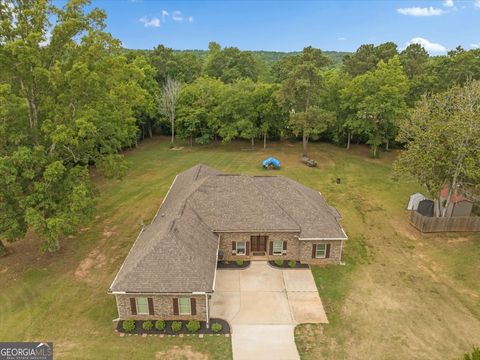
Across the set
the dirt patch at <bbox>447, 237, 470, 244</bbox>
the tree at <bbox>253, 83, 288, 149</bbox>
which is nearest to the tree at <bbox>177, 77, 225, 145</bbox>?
the tree at <bbox>253, 83, 288, 149</bbox>

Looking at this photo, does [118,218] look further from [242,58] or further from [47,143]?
[242,58]

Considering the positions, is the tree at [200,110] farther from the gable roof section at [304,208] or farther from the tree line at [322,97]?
the gable roof section at [304,208]

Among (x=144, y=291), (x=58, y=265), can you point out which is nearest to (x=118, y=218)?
(x=58, y=265)

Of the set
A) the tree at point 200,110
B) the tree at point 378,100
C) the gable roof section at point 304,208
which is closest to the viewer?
the gable roof section at point 304,208

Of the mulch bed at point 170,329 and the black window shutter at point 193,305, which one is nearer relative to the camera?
the mulch bed at point 170,329

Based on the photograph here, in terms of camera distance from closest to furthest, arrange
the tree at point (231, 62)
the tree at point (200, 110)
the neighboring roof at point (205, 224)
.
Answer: the neighboring roof at point (205, 224)
the tree at point (200, 110)
the tree at point (231, 62)

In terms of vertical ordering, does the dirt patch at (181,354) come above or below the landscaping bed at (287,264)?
below

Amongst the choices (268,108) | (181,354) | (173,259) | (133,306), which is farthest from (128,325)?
(268,108)

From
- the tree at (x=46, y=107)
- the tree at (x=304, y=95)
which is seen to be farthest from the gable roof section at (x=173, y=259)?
the tree at (x=304, y=95)
